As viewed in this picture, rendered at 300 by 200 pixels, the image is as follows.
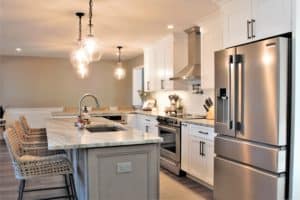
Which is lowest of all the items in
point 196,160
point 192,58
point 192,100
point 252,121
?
point 196,160

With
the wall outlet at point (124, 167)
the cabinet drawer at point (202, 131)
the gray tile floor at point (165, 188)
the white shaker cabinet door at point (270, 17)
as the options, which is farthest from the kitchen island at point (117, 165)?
the white shaker cabinet door at point (270, 17)

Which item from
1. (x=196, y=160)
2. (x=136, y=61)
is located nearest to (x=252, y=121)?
(x=196, y=160)

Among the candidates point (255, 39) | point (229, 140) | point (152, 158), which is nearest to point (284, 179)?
point (229, 140)

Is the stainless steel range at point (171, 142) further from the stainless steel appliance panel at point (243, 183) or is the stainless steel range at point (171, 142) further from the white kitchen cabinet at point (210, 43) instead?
the stainless steel appliance panel at point (243, 183)

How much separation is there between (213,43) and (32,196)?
10.9 feet

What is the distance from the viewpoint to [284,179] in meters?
2.44

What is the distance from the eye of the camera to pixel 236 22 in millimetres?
3115

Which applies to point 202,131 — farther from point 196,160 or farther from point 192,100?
point 192,100

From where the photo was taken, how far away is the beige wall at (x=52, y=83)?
27.3 feet

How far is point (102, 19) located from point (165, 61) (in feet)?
5.93

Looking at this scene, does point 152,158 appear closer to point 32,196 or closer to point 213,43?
point 32,196

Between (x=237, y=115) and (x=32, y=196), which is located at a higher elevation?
(x=237, y=115)

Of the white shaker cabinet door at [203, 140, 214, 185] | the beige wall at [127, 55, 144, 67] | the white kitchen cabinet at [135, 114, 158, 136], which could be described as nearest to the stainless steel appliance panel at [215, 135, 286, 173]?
the white shaker cabinet door at [203, 140, 214, 185]

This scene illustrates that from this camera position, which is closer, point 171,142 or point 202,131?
point 202,131
